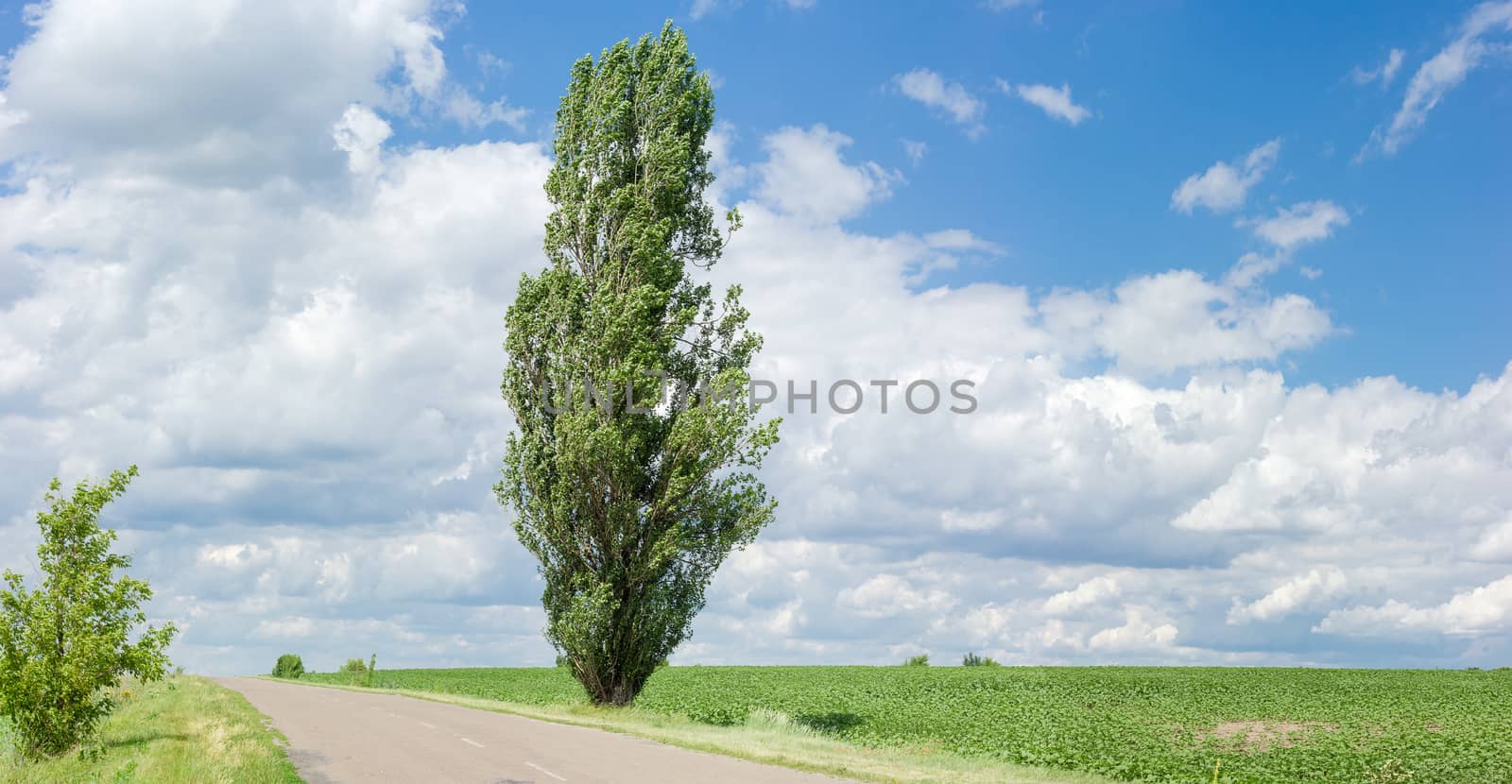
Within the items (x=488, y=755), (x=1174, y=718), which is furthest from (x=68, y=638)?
(x=1174, y=718)

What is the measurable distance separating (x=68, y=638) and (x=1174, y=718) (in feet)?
115

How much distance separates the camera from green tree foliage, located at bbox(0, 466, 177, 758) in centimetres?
1992

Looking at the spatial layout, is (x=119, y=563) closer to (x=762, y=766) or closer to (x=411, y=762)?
(x=411, y=762)

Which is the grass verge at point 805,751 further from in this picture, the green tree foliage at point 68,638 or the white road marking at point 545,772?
the green tree foliage at point 68,638

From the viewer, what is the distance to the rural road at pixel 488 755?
54.1 feet

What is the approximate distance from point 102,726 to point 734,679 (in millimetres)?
49311

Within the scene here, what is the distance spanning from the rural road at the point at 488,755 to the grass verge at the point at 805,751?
771mm

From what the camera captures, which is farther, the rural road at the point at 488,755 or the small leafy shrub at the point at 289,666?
the small leafy shrub at the point at 289,666

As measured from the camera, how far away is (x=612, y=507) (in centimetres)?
3128

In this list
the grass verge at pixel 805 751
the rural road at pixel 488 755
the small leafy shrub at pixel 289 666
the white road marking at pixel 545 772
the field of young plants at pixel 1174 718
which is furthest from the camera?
the small leafy shrub at pixel 289 666

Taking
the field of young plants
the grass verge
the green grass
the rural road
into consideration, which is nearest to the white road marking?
the rural road

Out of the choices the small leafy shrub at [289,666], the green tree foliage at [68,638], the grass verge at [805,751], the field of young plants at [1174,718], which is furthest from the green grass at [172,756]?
the small leafy shrub at [289,666]

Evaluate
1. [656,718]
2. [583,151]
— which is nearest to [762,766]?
[656,718]

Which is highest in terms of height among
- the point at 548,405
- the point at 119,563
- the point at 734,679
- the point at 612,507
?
the point at 548,405
